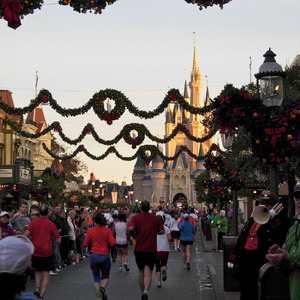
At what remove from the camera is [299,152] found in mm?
13539

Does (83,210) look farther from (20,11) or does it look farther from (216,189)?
(20,11)

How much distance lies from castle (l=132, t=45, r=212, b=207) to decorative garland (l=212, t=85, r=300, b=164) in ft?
506

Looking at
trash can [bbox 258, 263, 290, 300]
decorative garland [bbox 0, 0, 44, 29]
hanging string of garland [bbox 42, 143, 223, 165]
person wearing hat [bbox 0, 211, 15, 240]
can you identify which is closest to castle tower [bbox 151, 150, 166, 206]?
hanging string of garland [bbox 42, 143, 223, 165]

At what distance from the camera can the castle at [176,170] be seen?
17200cm

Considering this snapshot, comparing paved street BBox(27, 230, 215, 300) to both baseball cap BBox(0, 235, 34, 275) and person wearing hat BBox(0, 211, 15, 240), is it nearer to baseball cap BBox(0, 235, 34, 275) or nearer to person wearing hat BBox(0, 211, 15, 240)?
person wearing hat BBox(0, 211, 15, 240)

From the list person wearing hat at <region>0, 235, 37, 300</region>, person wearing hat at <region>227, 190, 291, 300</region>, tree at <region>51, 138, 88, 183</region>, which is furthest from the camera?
tree at <region>51, 138, 88, 183</region>

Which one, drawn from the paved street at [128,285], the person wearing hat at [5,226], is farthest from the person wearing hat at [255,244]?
the person wearing hat at [5,226]

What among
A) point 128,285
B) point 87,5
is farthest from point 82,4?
point 128,285

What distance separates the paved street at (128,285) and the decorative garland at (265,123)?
149 inches

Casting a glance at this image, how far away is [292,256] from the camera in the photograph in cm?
582

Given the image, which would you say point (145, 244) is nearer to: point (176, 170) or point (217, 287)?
point (217, 287)

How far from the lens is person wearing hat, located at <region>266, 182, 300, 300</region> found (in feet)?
18.7

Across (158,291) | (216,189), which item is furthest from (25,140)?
(158,291)

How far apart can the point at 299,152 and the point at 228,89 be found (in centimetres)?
335
